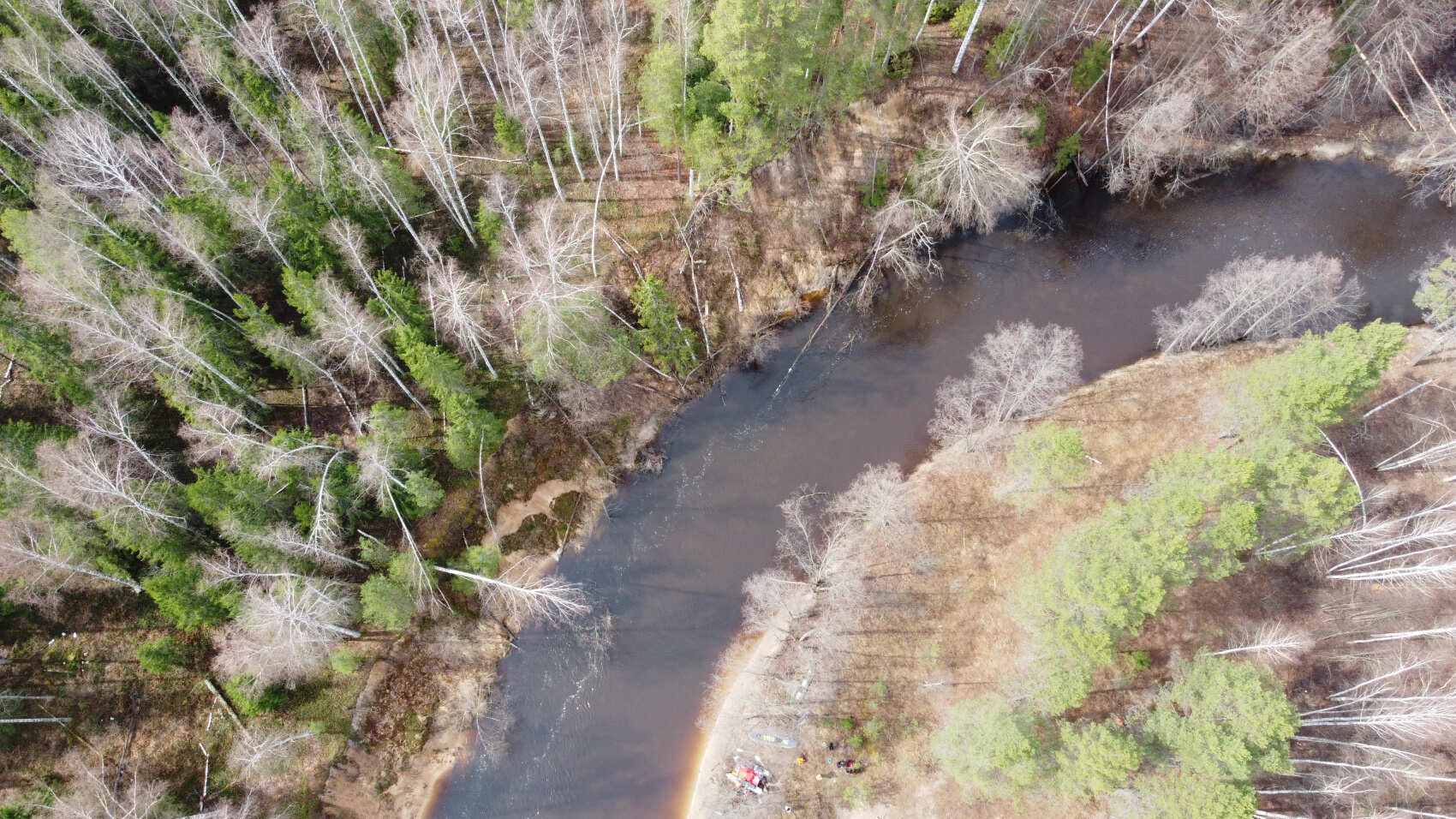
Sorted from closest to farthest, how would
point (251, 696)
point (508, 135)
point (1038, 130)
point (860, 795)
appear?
1. point (251, 696)
2. point (860, 795)
3. point (508, 135)
4. point (1038, 130)

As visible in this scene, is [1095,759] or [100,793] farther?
[100,793]

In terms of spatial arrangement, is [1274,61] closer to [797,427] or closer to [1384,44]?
[1384,44]

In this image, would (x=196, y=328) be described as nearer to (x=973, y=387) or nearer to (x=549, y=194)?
(x=549, y=194)

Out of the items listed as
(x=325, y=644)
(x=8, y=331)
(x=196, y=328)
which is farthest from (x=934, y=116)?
Answer: (x=8, y=331)

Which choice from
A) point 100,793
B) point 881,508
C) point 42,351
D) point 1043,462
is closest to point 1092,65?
point 1043,462

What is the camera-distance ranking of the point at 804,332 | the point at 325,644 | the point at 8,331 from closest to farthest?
the point at 8,331, the point at 325,644, the point at 804,332

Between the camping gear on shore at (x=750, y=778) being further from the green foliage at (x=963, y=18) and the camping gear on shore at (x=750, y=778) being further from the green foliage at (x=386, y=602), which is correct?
the green foliage at (x=963, y=18)

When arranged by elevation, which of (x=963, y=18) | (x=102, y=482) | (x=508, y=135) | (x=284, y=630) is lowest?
(x=284, y=630)
